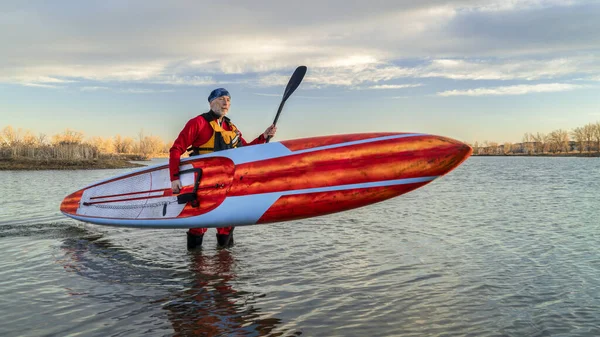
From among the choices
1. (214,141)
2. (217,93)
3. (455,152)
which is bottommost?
(455,152)

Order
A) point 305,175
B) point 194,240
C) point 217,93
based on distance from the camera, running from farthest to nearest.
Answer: point 194,240 < point 217,93 < point 305,175

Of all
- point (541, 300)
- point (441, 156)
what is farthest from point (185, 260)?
point (541, 300)

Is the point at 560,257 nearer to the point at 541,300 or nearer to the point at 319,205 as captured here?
the point at 541,300

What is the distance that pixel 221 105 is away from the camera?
6312 millimetres

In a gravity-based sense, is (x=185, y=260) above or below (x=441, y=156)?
below

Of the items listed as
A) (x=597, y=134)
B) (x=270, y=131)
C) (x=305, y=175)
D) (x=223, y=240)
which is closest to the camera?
(x=305, y=175)

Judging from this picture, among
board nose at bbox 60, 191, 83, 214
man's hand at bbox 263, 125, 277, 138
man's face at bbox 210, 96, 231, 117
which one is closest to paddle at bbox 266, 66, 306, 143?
man's hand at bbox 263, 125, 277, 138

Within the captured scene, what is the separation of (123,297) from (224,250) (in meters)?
2.44

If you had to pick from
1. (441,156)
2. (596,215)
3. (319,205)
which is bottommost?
(596,215)

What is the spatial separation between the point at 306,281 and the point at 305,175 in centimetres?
123

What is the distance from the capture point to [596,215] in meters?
11.6

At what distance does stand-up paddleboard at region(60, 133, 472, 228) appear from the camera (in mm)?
5344

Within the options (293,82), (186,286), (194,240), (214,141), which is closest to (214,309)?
(186,286)

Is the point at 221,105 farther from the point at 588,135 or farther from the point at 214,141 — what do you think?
the point at 588,135
